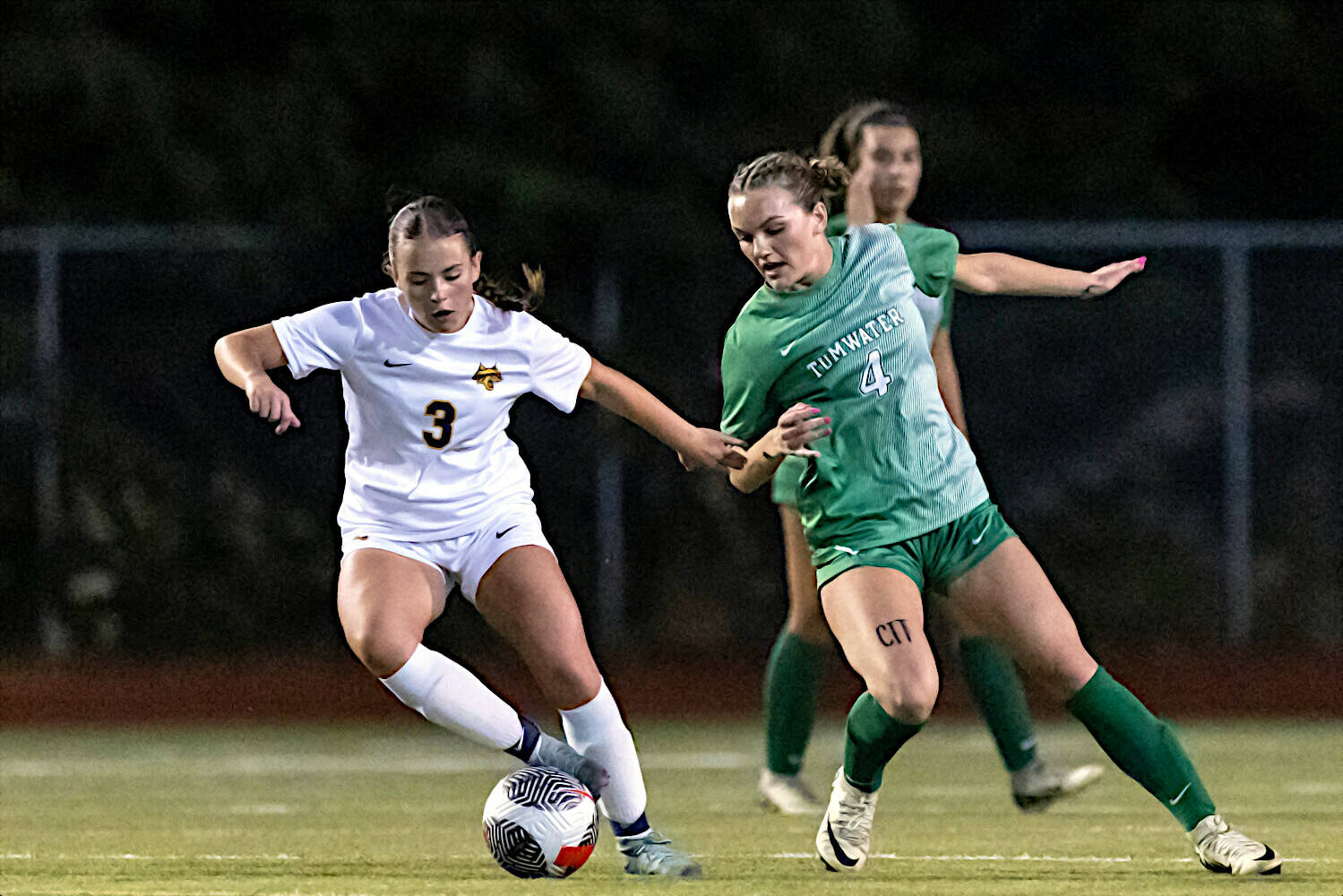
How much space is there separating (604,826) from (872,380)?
2.23 m

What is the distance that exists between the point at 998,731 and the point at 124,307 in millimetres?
8090

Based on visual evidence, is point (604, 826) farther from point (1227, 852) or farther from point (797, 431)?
point (1227, 852)

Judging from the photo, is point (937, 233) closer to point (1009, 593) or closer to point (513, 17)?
point (1009, 593)

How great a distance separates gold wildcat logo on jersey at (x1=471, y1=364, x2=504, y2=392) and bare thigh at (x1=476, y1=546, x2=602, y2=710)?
1.36 feet

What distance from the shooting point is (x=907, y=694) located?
5.64 meters

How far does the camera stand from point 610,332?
13.7m

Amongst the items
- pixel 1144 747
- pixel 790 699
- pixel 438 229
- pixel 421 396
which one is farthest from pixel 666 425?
pixel 790 699

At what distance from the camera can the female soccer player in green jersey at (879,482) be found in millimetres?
5656

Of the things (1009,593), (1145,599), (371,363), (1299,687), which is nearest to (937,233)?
(1009,593)

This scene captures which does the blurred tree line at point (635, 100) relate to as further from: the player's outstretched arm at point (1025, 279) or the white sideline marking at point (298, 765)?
the player's outstretched arm at point (1025, 279)

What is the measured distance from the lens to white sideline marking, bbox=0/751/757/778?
9203mm

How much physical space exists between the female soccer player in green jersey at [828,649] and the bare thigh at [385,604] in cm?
130

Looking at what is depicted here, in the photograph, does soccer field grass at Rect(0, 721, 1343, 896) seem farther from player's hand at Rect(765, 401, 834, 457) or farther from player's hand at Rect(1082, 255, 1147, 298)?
player's hand at Rect(1082, 255, 1147, 298)

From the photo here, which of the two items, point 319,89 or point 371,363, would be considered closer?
point 371,363
